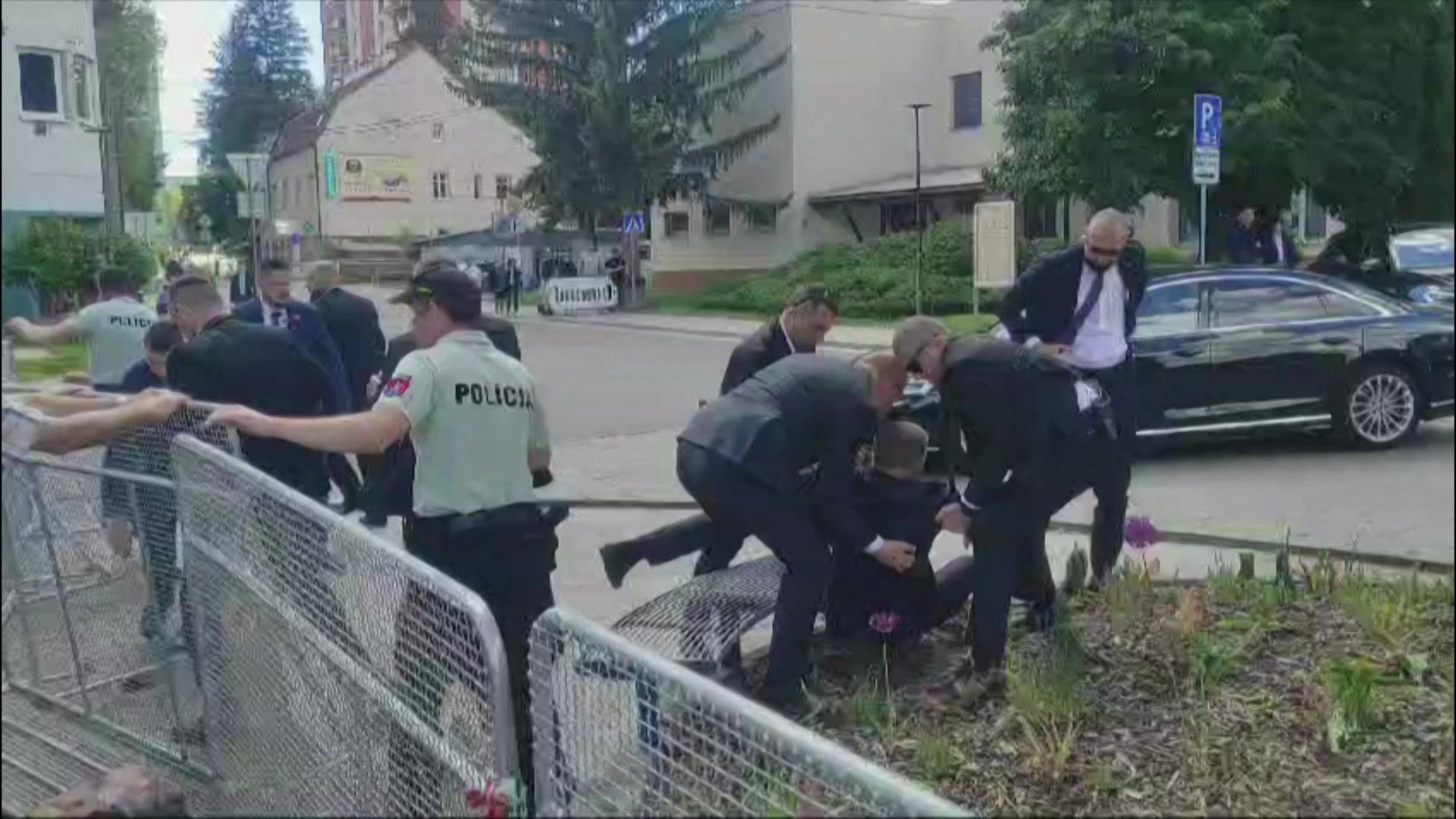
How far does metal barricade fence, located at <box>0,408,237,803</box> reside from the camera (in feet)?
13.9

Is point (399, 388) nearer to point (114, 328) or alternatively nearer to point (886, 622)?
point (886, 622)

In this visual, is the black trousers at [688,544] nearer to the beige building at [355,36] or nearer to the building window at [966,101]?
the beige building at [355,36]

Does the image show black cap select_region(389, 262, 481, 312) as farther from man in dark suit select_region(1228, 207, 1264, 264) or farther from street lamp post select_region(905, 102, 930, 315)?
street lamp post select_region(905, 102, 930, 315)

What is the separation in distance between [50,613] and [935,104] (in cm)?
3380

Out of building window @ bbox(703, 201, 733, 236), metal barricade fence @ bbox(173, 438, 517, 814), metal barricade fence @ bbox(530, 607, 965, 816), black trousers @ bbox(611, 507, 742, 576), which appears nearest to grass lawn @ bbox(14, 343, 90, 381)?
metal barricade fence @ bbox(173, 438, 517, 814)

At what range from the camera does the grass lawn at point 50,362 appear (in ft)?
9.07

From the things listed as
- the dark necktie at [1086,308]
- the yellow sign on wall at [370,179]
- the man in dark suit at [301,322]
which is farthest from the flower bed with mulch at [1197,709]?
the yellow sign on wall at [370,179]

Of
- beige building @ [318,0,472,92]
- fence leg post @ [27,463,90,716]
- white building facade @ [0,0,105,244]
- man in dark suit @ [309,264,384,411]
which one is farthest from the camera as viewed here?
man in dark suit @ [309,264,384,411]

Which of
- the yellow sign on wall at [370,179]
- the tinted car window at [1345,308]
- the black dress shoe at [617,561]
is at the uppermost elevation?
the yellow sign on wall at [370,179]

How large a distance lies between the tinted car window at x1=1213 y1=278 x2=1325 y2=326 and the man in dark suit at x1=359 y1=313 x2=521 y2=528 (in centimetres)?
543

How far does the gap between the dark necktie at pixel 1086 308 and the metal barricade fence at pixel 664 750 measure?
4490mm

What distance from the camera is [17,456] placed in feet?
11.1

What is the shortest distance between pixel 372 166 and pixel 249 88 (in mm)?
3735

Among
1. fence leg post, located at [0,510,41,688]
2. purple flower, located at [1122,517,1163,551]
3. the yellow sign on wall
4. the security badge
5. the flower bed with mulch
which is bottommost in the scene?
the flower bed with mulch
